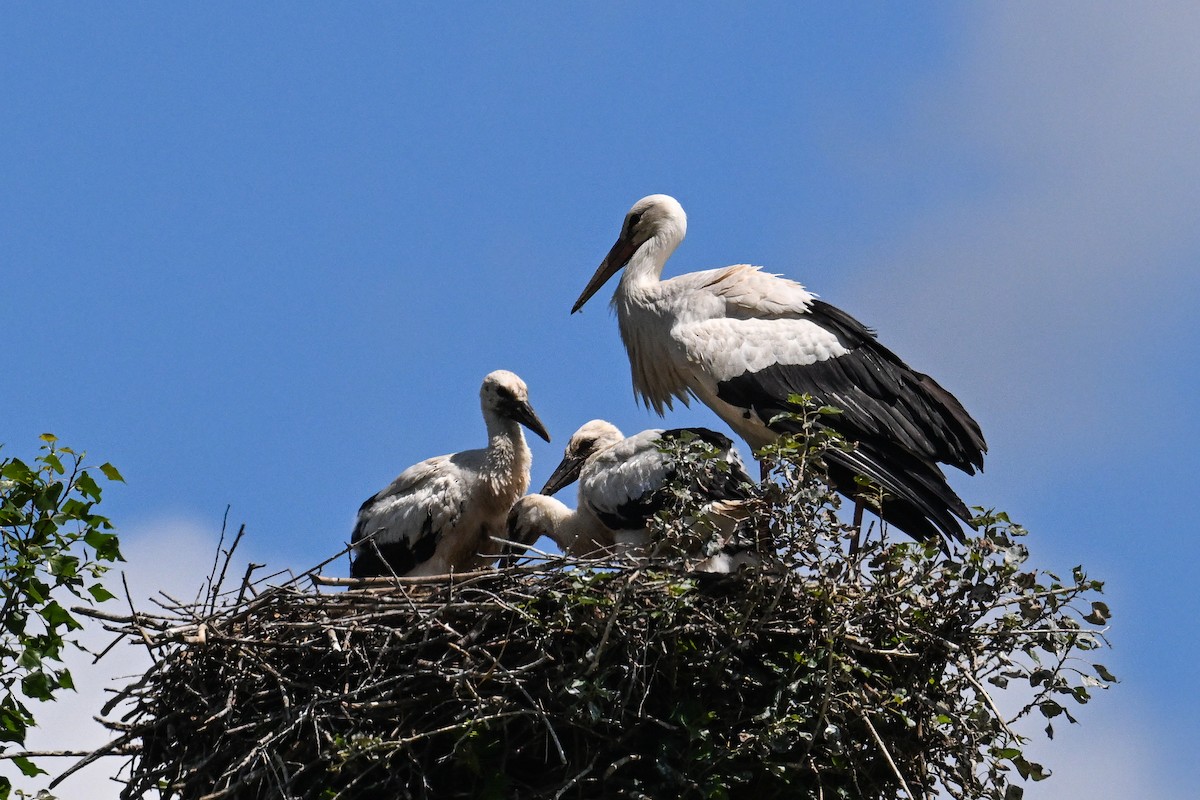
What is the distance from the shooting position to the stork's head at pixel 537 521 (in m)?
7.64

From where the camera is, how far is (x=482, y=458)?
8.35 meters

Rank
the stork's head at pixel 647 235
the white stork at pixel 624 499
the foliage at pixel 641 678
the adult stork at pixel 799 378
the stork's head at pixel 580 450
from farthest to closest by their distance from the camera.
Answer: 1. the stork's head at pixel 647 235
2. the stork's head at pixel 580 450
3. the adult stork at pixel 799 378
4. the white stork at pixel 624 499
5. the foliage at pixel 641 678

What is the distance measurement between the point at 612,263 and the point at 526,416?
1186 mm

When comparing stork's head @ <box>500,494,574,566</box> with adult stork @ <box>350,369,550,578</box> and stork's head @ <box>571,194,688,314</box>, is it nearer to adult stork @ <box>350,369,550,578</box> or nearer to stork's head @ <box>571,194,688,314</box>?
adult stork @ <box>350,369,550,578</box>

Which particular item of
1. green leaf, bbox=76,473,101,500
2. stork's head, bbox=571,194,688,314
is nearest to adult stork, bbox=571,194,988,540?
stork's head, bbox=571,194,688,314

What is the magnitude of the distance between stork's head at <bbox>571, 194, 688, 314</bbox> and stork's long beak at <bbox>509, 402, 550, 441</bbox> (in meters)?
0.99

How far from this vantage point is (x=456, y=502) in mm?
8164

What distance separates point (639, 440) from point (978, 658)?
1.84 m

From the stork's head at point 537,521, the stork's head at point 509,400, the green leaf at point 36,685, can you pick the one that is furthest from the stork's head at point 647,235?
the green leaf at point 36,685

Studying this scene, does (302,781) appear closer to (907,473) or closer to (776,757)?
(776,757)

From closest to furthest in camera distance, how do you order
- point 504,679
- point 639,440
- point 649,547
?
point 504,679 → point 649,547 → point 639,440

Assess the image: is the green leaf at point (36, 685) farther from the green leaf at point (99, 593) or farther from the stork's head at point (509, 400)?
the stork's head at point (509, 400)

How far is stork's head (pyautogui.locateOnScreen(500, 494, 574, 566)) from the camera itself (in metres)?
7.64

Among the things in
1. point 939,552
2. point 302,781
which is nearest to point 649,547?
point 939,552
